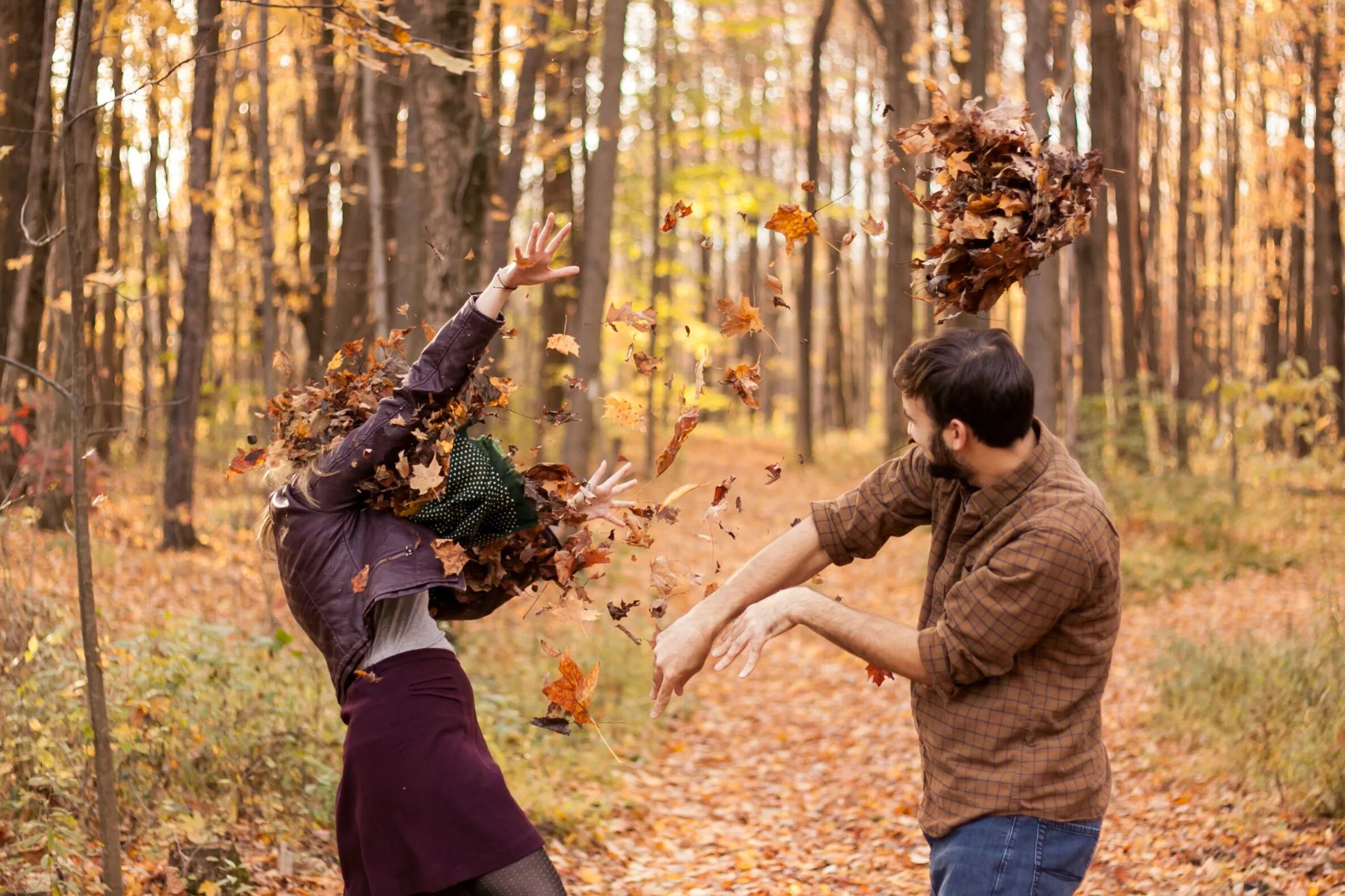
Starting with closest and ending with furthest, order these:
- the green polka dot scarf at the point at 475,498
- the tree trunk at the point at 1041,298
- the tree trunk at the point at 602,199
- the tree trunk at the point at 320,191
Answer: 1. the green polka dot scarf at the point at 475,498
2. the tree trunk at the point at 1041,298
3. the tree trunk at the point at 602,199
4. the tree trunk at the point at 320,191

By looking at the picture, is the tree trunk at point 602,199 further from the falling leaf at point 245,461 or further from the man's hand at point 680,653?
the man's hand at point 680,653

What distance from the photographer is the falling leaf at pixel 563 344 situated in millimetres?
3668

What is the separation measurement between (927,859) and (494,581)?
370cm

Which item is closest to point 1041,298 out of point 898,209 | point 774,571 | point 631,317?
point 631,317

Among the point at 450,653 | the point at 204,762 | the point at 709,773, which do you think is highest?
the point at 450,653

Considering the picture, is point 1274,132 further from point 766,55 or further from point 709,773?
point 709,773

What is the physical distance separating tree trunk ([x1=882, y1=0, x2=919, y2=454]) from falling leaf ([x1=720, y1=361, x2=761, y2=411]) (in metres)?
14.3

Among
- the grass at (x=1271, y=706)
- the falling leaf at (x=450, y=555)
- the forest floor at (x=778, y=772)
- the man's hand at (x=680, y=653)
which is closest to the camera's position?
the man's hand at (x=680, y=653)

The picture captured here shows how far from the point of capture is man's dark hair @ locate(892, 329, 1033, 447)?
258 cm

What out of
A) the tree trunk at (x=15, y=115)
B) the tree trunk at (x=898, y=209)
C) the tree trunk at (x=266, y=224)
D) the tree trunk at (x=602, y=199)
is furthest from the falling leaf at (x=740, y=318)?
the tree trunk at (x=898, y=209)

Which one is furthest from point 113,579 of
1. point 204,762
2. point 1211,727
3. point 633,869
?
point 1211,727

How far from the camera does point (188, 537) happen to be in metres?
12.5

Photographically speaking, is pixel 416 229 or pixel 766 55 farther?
pixel 766 55

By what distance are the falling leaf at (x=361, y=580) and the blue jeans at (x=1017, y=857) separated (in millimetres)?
1693
